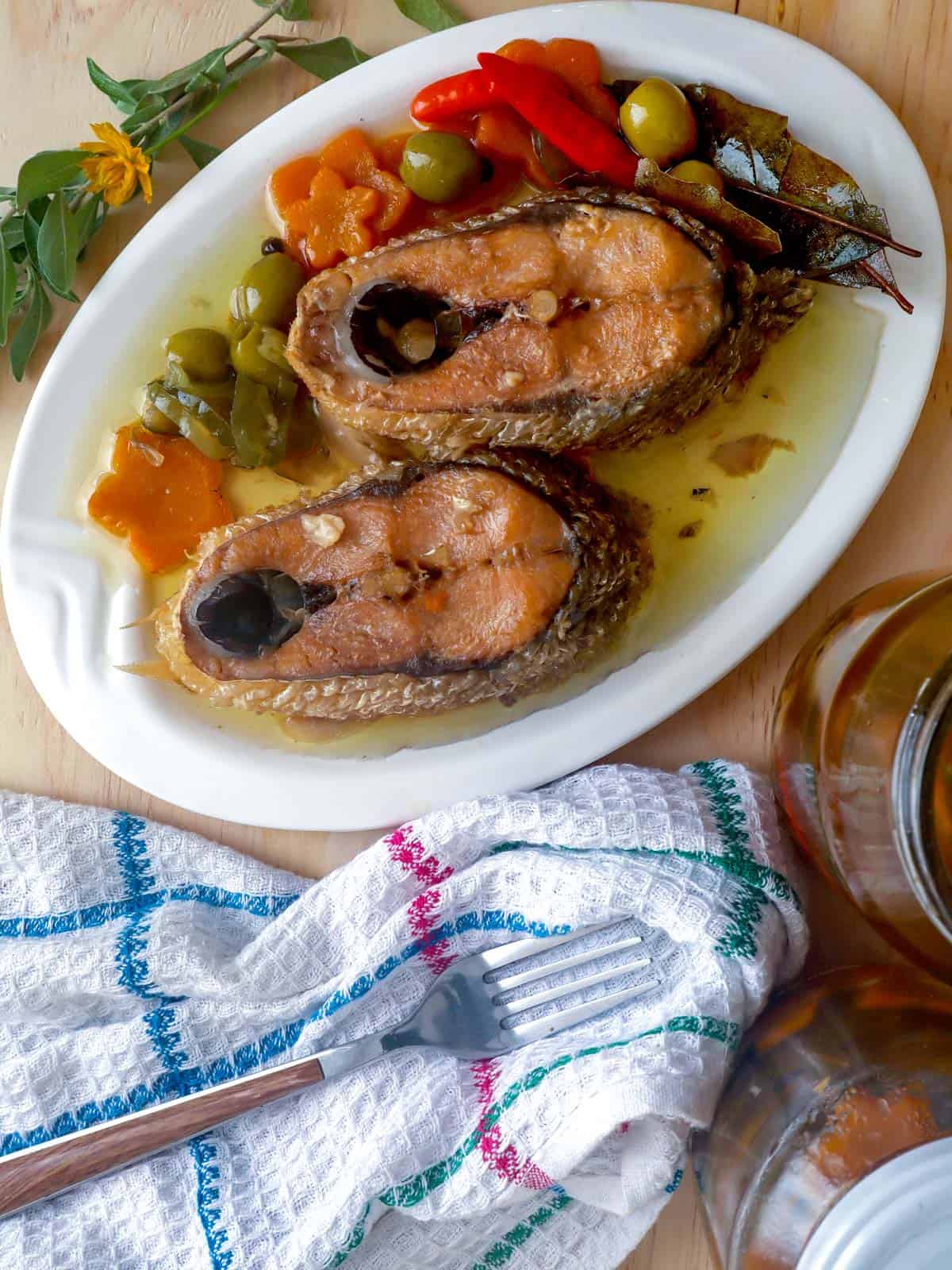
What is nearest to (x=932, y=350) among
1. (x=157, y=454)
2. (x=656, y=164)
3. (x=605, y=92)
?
(x=656, y=164)

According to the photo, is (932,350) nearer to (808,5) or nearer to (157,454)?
(808,5)

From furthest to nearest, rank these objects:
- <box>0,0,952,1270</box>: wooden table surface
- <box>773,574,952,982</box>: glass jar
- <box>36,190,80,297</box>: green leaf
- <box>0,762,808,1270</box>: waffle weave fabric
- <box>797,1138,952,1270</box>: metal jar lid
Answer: <box>0,0,952,1270</box>: wooden table surface, <box>36,190,80,297</box>: green leaf, <box>0,762,808,1270</box>: waffle weave fabric, <box>773,574,952,982</box>: glass jar, <box>797,1138,952,1270</box>: metal jar lid

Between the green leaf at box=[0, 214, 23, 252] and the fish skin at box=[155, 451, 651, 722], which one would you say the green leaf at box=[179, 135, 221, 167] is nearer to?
the green leaf at box=[0, 214, 23, 252]

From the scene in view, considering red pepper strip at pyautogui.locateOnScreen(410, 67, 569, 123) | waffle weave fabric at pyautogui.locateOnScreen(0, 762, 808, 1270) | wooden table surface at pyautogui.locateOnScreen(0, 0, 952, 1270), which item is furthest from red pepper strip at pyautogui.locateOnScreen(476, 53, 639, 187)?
waffle weave fabric at pyautogui.locateOnScreen(0, 762, 808, 1270)

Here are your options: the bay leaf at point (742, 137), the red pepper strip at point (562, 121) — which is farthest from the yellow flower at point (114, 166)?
the bay leaf at point (742, 137)

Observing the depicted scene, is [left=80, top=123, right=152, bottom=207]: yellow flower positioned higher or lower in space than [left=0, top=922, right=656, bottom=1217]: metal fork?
higher
